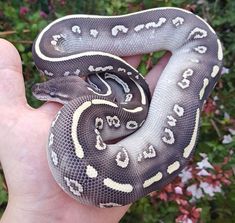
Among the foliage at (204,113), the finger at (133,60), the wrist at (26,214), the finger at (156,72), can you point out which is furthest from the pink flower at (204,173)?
the finger at (133,60)

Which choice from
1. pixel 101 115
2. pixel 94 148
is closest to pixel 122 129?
pixel 101 115

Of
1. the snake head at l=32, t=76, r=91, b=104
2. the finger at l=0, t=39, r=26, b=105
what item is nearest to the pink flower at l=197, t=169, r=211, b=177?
the snake head at l=32, t=76, r=91, b=104

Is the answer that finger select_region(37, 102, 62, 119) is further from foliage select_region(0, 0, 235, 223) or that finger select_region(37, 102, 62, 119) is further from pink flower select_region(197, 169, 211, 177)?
pink flower select_region(197, 169, 211, 177)

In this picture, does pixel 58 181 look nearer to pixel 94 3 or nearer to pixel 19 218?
pixel 19 218

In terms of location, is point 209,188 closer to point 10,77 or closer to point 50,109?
point 50,109

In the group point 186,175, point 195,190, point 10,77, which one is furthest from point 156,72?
point 10,77

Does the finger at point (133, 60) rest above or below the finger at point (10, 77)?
below

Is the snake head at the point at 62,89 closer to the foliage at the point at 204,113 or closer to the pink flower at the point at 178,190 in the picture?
the foliage at the point at 204,113
